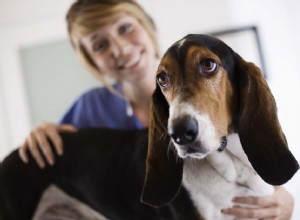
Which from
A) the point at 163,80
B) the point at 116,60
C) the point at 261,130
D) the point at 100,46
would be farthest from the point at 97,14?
the point at 261,130

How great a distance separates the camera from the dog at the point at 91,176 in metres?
1.15

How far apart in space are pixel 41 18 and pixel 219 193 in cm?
276

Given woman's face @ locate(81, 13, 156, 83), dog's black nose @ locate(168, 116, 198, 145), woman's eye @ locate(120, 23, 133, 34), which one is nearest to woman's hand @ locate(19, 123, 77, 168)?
woman's face @ locate(81, 13, 156, 83)

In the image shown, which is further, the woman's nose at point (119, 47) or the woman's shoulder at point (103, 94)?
the woman's shoulder at point (103, 94)

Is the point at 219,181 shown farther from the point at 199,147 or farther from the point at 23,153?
the point at 23,153

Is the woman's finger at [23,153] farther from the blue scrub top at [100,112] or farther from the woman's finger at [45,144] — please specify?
the blue scrub top at [100,112]

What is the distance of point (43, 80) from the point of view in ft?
10.5

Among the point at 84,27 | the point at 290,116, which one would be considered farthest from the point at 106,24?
the point at 290,116

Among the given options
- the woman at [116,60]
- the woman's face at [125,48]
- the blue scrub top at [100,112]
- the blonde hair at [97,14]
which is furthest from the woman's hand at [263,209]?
the blue scrub top at [100,112]

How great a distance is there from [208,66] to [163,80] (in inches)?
3.7

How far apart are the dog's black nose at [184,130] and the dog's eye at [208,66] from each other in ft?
0.44

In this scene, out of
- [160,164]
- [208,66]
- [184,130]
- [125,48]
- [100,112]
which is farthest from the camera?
[100,112]

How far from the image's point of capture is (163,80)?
0.79m

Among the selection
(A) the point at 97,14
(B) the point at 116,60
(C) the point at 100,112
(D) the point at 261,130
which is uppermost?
(A) the point at 97,14
